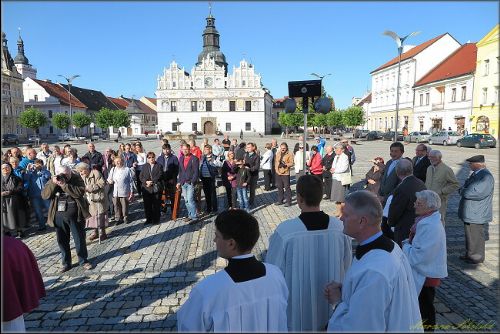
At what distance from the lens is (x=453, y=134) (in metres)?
32.9

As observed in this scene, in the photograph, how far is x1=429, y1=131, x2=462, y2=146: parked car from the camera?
1271 inches

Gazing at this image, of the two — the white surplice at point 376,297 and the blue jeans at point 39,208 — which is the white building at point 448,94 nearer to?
the blue jeans at point 39,208

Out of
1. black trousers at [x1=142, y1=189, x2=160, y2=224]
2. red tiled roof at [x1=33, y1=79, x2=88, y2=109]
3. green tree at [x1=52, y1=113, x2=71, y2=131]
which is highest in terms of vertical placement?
red tiled roof at [x1=33, y1=79, x2=88, y2=109]

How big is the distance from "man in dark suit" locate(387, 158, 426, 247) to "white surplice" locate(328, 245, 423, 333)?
2.42 metres

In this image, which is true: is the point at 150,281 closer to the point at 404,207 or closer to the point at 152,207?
the point at 152,207

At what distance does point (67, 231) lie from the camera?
552 centimetres

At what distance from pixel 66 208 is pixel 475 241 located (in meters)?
6.22

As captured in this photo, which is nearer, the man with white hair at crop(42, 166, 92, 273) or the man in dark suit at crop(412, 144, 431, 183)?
the man with white hair at crop(42, 166, 92, 273)

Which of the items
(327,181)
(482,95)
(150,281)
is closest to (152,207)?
(150,281)

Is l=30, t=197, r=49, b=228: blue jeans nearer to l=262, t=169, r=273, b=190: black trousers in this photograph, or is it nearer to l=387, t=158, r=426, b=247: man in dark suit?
l=262, t=169, r=273, b=190: black trousers

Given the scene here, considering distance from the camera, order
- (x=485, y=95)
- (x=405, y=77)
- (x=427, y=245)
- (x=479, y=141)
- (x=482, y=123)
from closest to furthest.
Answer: (x=427, y=245) → (x=479, y=141) → (x=485, y=95) → (x=482, y=123) → (x=405, y=77)

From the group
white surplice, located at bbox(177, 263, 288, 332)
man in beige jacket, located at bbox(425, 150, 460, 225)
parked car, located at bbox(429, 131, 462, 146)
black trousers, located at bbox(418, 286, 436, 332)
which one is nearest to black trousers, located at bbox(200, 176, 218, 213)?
man in beige jacket, located at bbox(425, 150, 460, 225)

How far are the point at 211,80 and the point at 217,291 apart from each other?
74568 millimetres

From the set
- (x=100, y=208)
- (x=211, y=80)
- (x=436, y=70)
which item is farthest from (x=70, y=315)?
(x=211, y=80)
